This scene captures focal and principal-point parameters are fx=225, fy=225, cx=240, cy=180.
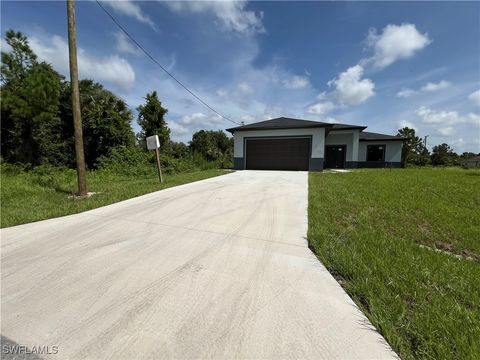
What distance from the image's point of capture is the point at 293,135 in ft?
51.2

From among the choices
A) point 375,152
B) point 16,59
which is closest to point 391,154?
point 375,152

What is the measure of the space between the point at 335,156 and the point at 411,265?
1916 cm

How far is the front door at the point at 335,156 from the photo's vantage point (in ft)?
65.3

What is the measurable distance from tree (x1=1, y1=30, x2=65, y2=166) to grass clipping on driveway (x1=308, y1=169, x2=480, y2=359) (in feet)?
61.5

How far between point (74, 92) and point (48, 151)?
1214 cm

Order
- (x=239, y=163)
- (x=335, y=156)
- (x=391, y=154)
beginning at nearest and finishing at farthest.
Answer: (x=239, y=163) → (x=335, y=156) → (x=391, y=154)

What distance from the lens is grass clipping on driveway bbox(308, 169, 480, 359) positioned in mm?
1633

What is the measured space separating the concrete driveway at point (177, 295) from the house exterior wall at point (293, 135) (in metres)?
12.0

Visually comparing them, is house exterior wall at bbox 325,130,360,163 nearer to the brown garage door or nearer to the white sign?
the brown garage door

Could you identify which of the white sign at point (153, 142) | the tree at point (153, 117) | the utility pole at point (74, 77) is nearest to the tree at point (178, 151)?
the tree at point (153, 117)

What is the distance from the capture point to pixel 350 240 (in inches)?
133

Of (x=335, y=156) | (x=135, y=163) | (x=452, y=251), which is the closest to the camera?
(x=452, y=251)

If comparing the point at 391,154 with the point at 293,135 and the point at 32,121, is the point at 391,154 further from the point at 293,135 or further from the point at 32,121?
the point at 32,121

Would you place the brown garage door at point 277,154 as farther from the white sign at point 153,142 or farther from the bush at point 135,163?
the white sign at point 153,142
